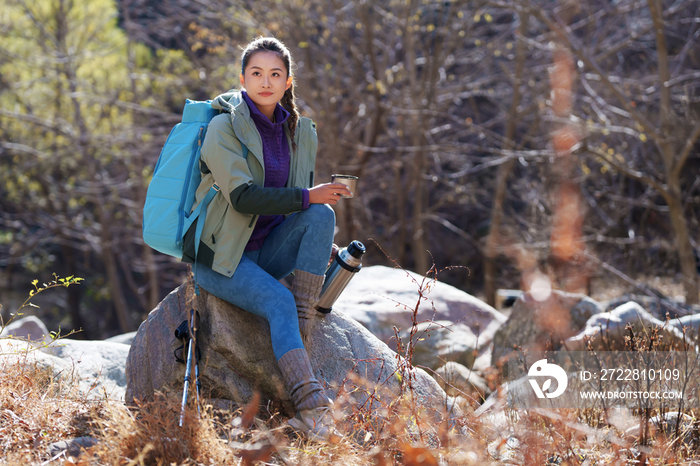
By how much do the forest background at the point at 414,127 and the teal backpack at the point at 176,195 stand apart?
14.3 feet

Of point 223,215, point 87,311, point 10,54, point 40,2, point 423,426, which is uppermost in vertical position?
point 40,2

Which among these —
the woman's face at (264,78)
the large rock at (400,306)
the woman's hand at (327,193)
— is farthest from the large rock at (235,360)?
the large rock at (400,306)

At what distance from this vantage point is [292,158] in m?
3.03

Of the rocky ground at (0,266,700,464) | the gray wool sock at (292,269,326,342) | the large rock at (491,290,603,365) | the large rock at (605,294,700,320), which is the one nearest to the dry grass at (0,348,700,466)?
the rocky ground at (0,266,700,464)

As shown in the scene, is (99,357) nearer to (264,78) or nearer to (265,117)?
(265,117)

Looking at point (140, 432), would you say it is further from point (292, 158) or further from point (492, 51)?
point (492, 51)

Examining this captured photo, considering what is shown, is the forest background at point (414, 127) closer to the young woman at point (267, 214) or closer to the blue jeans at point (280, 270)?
the young woman at point (267, 214)

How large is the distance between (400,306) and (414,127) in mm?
4499

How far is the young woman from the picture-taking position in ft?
8.71

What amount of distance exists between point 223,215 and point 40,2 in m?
11.1

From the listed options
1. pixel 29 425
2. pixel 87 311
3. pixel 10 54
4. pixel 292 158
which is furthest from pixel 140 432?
pixel 87 311

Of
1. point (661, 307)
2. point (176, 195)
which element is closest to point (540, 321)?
point (661, 307)

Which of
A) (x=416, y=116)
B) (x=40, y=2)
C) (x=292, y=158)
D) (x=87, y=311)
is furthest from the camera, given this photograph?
(x=87, y=311)

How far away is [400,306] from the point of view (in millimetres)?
5133
